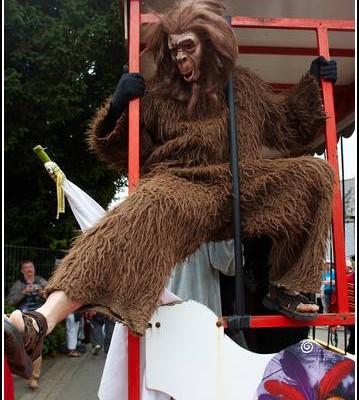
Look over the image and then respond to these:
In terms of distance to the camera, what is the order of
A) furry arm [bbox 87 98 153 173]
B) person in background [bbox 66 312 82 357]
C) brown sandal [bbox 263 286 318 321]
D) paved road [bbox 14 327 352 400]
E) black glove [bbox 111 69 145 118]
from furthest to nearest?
person in background [bbox 66 312 82 357], paved road [bbox 14 327 352 400], furry arm [bbox 87 98 153 173], black glove [bbox 111 69 145 118], brown sandal [bbox 263 286 318 321]

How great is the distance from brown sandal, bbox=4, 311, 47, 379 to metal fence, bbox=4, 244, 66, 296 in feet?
16.2

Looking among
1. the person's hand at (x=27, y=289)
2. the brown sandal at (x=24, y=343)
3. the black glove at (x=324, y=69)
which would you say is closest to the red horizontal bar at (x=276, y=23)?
the black glove at (x=324, y=69)

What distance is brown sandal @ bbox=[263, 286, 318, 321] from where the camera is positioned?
1.90m

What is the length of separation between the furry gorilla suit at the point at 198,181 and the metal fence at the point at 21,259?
4.57 m

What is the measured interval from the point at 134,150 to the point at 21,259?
5439 mm

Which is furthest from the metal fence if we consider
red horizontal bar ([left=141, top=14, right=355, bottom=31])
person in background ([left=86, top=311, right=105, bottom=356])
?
red horizontal bar ([left=141, top=14, right=355, bottom=31])

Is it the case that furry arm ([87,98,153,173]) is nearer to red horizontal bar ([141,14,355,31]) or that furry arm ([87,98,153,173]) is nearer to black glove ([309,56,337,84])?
red horizontal bar ([141,14,355,31])

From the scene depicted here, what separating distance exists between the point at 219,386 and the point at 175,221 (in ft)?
1.82

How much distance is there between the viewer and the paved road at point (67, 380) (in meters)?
5.26

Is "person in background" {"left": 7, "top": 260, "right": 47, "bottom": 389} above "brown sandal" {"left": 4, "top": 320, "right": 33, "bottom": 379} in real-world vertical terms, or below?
below

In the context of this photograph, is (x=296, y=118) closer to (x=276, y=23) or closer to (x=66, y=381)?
(x=276, y=23)

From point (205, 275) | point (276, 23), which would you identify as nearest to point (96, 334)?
point (205, 275)

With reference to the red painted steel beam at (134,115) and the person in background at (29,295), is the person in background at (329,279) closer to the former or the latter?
the red painted steel beam at (134,115)

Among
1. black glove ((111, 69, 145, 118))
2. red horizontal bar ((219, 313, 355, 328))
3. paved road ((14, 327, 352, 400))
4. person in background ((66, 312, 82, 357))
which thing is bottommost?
paved road ((14, 327, 352, 400))
